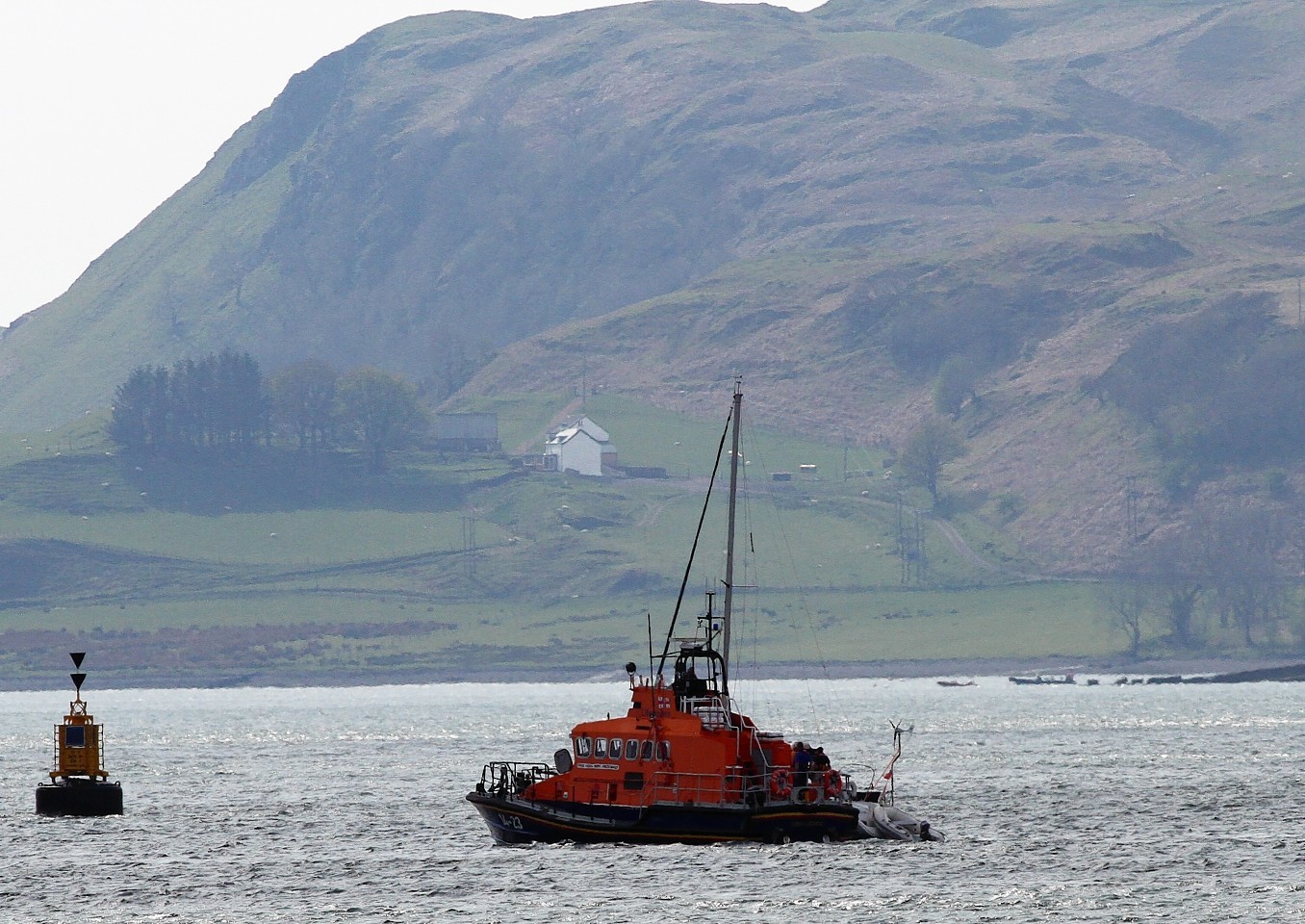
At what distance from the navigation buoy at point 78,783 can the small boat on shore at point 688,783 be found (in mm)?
25608

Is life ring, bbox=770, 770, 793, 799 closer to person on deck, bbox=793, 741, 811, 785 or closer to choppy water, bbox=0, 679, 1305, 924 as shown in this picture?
person on deck, bbox=793, 741, 811, 785

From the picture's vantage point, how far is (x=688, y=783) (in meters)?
75.2

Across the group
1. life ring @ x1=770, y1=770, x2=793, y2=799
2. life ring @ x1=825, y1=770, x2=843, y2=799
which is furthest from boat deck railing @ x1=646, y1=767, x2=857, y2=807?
life ring @ x1=825, y1=770, x2=843, y2=799

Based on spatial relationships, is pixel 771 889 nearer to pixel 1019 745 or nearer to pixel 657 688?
pixel 657 688

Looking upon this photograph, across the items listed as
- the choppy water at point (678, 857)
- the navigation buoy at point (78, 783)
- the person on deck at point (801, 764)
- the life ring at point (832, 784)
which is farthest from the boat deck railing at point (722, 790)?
the navigation buoy at point (78, 783)

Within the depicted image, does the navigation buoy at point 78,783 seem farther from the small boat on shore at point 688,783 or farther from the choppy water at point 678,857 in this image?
the small boat on shore at point 688,783

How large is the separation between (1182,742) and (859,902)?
3512 inches

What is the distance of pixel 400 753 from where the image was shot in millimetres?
149250

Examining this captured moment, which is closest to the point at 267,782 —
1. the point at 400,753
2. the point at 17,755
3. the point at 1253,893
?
the point at 400,753

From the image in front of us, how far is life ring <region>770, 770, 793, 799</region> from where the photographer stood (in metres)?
75.6

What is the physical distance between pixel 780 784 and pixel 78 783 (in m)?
34.9

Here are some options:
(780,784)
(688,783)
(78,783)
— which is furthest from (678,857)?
(78,783)

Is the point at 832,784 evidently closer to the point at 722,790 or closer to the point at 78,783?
the point at 722,790

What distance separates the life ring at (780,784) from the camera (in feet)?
248
